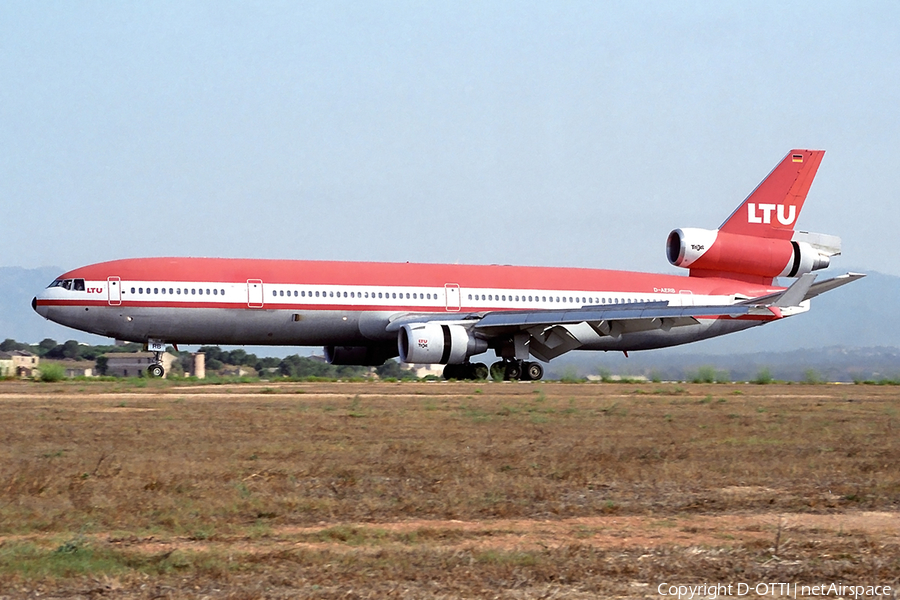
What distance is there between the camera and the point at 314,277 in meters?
33.6

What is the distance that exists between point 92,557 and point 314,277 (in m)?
26.0

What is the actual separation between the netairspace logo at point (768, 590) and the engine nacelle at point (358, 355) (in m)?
29.2

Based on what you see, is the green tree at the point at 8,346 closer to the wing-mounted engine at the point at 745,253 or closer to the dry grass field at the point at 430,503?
the wing-mounted engine at the point at 745,253

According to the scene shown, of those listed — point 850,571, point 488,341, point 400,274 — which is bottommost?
point 850,571

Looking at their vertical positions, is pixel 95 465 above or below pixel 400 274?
below

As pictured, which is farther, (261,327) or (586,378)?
(586,378)

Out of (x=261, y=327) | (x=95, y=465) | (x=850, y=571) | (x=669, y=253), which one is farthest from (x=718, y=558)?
(x=669, y=253)

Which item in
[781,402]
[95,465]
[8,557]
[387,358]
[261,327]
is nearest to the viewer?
[8,557]

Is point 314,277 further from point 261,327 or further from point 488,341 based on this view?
point 488,341

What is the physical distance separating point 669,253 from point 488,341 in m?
9.06

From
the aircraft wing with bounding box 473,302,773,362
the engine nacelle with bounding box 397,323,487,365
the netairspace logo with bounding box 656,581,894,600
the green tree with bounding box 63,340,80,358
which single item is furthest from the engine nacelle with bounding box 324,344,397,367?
the green tree with bounding box 63,340,80,358

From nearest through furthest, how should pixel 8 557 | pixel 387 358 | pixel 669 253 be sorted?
pixel 8 557, pixel 387 358, pixel 669 253

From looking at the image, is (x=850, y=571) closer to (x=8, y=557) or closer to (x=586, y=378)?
(x=8, y=557)

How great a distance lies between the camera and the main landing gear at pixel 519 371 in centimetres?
3556
